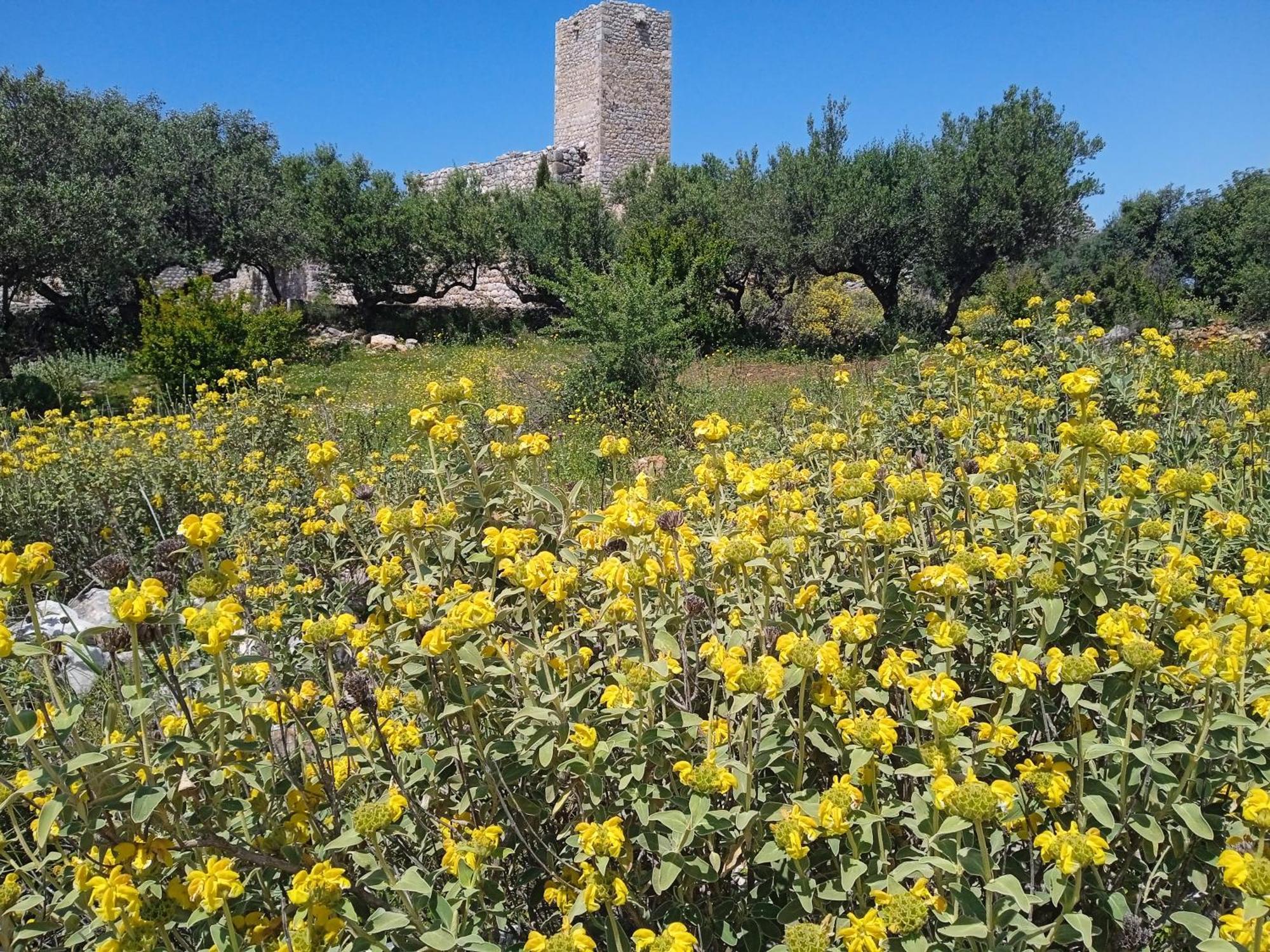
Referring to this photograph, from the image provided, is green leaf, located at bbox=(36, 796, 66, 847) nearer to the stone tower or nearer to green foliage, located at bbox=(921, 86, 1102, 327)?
green foliage, located at bbox=(921, 86, 1102, 327)

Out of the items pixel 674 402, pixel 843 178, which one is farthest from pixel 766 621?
pixel 843 178

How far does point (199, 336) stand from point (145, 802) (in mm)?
10182

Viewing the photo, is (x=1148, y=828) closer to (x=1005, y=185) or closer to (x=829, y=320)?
(x=1005, y=185)

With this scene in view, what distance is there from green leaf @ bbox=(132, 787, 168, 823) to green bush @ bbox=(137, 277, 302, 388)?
9455mm

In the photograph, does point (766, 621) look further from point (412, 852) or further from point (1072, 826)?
point (412, 852)

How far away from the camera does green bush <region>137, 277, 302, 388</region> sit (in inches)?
384

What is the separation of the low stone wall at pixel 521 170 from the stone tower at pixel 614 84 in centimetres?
40

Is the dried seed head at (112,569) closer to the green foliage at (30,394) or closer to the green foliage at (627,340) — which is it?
the green foliage at (627,340)

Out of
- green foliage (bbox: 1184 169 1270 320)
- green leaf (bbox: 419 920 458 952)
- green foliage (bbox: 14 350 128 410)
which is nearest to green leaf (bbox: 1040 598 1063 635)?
green leaf (bbox: 419 920 458 952)

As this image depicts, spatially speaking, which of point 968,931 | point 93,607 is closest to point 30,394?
point 93,607

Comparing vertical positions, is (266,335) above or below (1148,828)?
above

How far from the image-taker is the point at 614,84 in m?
22.0

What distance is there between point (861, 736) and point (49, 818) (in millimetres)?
1234

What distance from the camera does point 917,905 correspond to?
1.09 m
